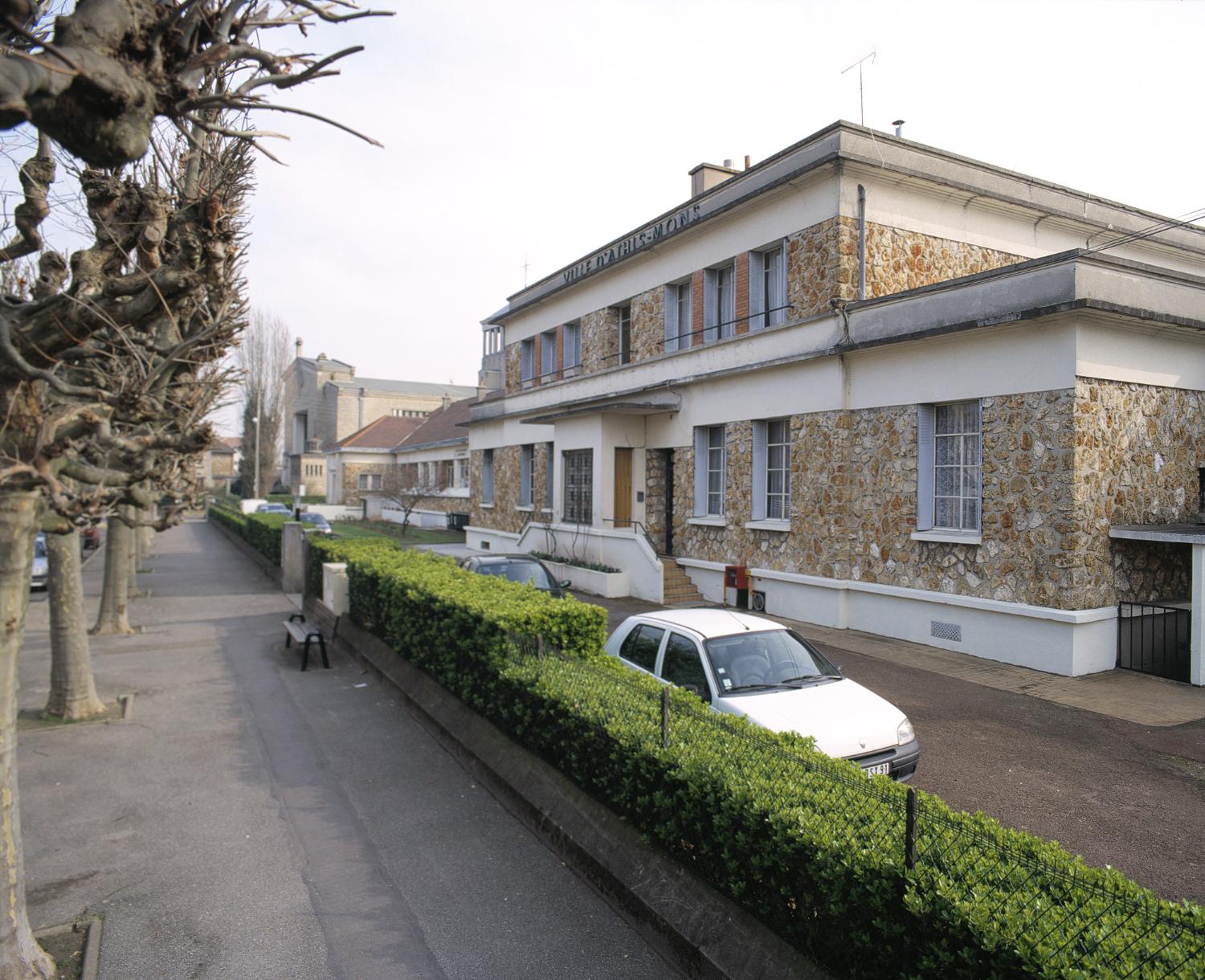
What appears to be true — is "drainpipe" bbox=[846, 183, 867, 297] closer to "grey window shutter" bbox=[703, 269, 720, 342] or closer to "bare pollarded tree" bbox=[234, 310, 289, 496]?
"grey window shutter" bbox=[703, 269, 720, 342]

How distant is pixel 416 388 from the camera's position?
73.1m

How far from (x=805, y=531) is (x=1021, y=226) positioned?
826 centimetres

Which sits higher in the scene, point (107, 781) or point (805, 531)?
point (805, 531)

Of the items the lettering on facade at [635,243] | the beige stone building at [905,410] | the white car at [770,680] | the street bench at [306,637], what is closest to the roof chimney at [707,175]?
the beige stone building at [905,410]

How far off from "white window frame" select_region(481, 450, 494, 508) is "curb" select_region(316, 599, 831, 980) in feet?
74.0

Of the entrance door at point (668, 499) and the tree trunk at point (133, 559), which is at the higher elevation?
the entrance door at point (668, 499)

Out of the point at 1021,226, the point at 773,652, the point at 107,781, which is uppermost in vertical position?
the point at 1021,226

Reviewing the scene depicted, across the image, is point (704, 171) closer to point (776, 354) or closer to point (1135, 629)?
point (776, 354)

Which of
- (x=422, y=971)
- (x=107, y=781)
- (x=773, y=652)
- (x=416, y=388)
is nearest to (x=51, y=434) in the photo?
(x=422, y=971)

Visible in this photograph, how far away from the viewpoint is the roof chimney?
838 inches

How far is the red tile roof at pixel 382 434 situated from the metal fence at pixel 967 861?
176 ft

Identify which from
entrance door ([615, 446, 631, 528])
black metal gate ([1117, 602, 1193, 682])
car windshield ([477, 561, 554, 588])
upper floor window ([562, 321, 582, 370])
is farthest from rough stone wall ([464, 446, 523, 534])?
black metal gate ([1117, 602, 1193, 682])

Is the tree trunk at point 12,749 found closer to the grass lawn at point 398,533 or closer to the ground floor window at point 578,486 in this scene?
the ground floor window at point 578,486

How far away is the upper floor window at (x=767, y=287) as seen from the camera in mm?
17109
